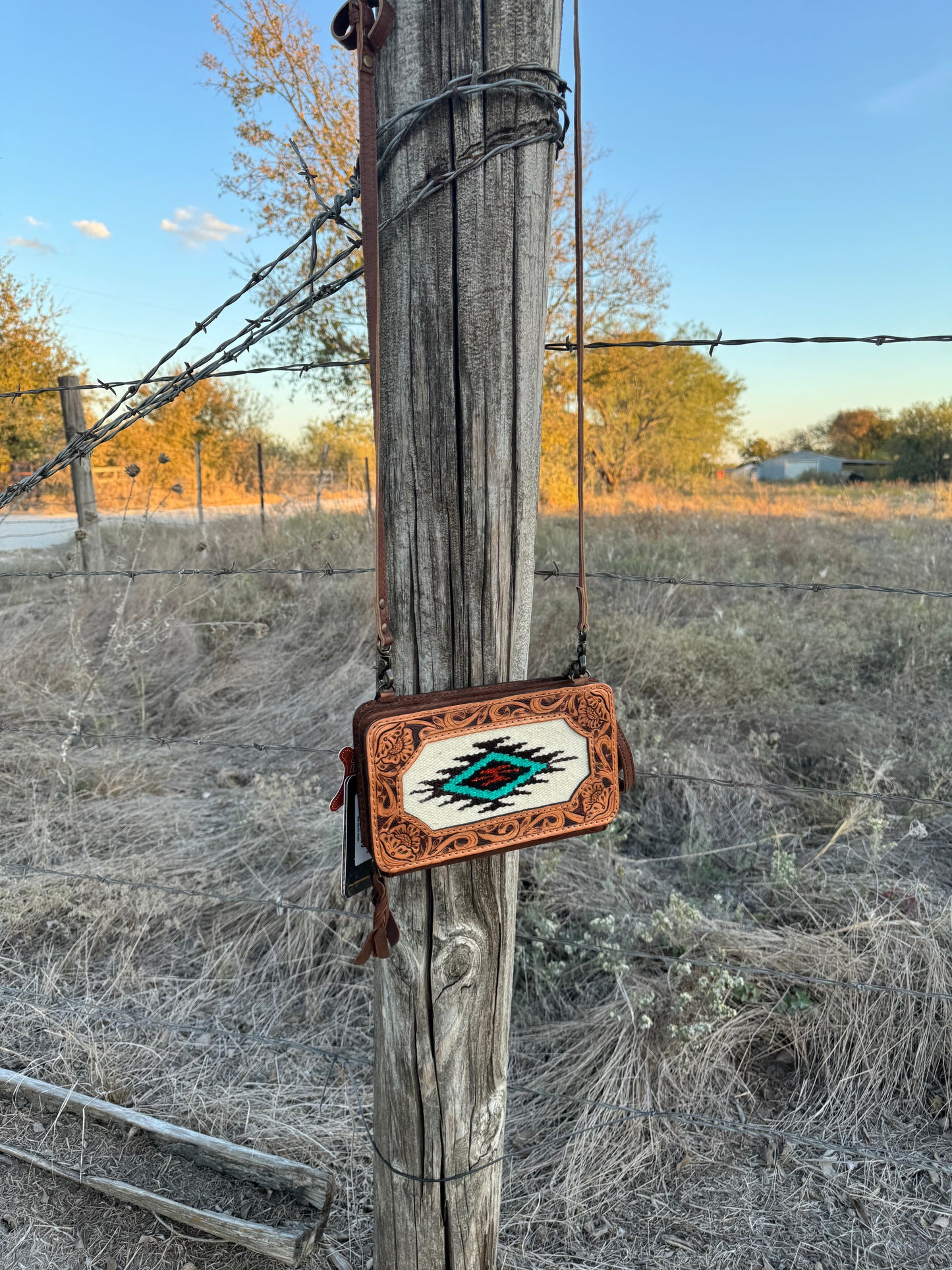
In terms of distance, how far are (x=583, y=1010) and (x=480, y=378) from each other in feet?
5.67

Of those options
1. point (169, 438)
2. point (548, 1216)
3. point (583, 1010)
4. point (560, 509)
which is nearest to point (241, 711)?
point (583, 1010)

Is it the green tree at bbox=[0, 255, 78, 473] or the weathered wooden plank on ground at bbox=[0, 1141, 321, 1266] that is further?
the green tree at bbox=[0, 255, 78, 473]

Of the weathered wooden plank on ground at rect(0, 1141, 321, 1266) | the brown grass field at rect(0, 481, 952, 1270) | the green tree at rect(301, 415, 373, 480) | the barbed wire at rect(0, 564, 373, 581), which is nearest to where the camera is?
the weathered wooden plank on ground at rect(0, 1141, 321, 1266)

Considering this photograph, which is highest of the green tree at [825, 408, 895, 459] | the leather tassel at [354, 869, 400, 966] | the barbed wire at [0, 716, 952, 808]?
the green tree at [825, 408, 895, 459]

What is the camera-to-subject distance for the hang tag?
3.00 ft

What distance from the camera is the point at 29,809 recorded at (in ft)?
10.2

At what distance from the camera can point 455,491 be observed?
3.12 ft

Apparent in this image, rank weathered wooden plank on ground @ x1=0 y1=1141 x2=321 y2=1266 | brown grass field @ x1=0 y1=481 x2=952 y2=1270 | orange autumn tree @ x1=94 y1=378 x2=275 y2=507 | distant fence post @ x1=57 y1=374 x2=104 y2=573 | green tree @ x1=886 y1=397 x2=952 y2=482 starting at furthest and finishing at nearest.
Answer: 1. green tree @ x1=886 y1=397 x2=952 y2=482
2. orange autumn tree @ x1=94 y1=378 x2=275 y2=507
3. distant fence post @ x1=57 y1=374 x2=104 y2=573
4. brown grass field @ x1=0 y1=481 x2=952 y2=1270
5. weathered wooden plank on ground @ x1=0 y1=1141 x2=321 y2=1266

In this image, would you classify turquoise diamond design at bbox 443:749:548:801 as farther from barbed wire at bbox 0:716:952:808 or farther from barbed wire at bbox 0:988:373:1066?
barbed wire at bbox 0:988:373:1066

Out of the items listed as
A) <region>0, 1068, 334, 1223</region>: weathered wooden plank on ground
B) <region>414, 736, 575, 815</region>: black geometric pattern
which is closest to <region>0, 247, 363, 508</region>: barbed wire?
<region>414, 736, 575, 815</region>: black geometric pattern

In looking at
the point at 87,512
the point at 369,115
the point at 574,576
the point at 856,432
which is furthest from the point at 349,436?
the point at 856,432

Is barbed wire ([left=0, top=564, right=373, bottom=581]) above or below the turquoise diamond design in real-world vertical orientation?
above

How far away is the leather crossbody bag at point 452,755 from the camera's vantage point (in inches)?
33.8

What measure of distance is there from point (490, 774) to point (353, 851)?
195mm
